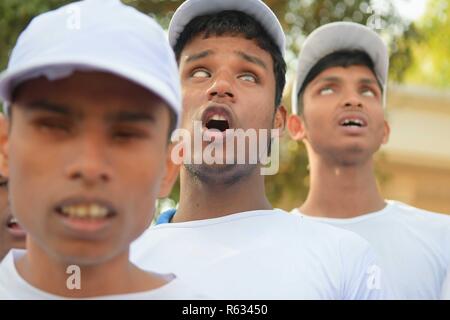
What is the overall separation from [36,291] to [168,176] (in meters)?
0.48

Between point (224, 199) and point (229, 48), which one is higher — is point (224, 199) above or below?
below

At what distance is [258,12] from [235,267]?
1202 millimetres

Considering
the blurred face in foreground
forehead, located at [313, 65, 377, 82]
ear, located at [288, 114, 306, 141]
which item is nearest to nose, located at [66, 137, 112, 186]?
the blurred face in foreground

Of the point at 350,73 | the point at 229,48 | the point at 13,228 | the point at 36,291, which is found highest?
the point at 350,73

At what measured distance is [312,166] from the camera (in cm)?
470

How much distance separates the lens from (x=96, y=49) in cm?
207

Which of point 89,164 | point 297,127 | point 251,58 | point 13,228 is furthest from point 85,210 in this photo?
point 297,127

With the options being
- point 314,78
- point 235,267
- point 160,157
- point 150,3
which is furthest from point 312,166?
point 150,3

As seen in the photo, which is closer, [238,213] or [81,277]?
[81,277]

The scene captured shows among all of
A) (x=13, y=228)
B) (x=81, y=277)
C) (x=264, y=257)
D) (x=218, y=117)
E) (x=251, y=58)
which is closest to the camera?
(x=81, y=277)

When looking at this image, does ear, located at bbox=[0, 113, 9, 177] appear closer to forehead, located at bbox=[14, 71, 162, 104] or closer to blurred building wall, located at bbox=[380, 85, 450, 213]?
forehead, located at bbox=[14, 71, 162, 104]

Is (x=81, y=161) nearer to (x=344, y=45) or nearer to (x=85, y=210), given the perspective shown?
(x=85, y=210)
